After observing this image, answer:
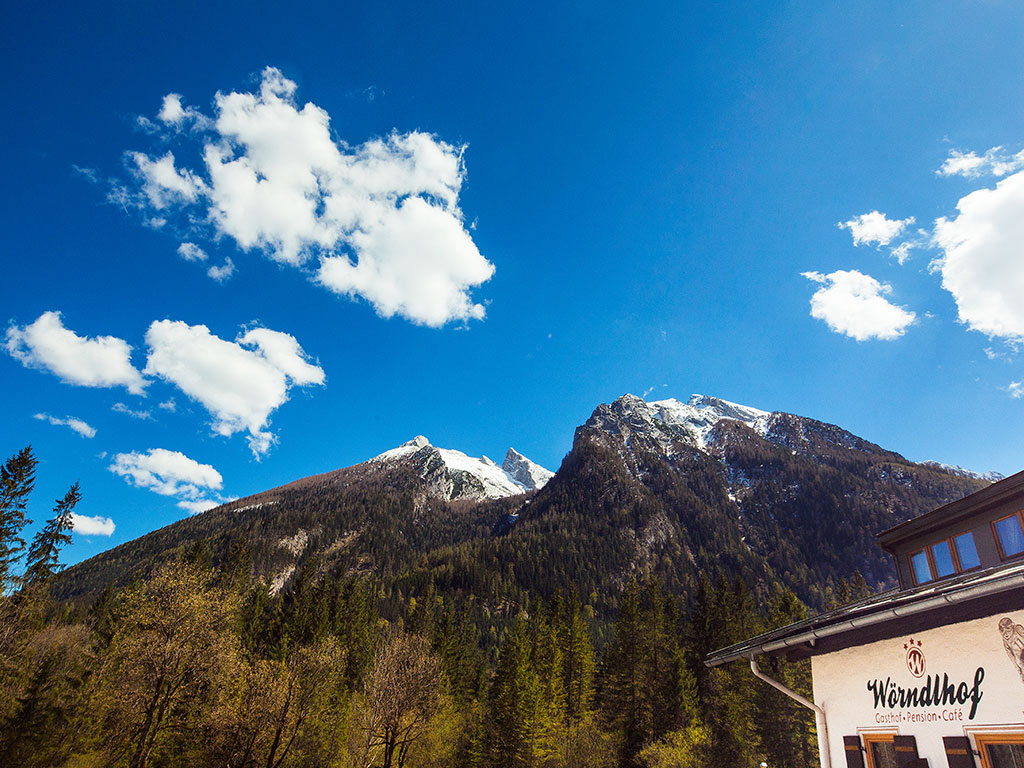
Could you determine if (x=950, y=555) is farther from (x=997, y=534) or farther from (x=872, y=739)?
(x=872, y=739)

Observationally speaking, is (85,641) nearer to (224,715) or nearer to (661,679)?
(224,715)

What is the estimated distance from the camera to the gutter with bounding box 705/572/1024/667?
5.76 metres

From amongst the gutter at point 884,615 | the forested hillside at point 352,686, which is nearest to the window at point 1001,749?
the gutter at point 884,615

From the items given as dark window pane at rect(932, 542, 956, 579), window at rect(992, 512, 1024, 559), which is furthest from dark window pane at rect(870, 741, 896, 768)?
dark window pane at rect(932, 542, 956, 579)

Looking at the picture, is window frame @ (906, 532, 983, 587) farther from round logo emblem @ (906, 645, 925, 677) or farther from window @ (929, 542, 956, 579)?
round logo emblem @ (906, 645, 925, 677)

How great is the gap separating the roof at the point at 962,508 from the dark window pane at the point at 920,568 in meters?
0.62

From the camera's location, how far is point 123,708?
2995cm

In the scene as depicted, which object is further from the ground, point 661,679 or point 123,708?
point 661,679

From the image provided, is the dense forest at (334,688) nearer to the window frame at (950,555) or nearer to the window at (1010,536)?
the window frame at (950,555)

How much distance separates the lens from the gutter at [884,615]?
5.76 meters

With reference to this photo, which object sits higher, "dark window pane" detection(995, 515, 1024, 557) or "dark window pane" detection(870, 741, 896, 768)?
"dark window pane" detection(995, 515, 1024, 557)

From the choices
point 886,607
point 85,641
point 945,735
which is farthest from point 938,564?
point 85,641

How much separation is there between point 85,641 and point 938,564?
73.5m

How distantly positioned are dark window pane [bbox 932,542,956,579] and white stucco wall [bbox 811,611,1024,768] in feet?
29.2
